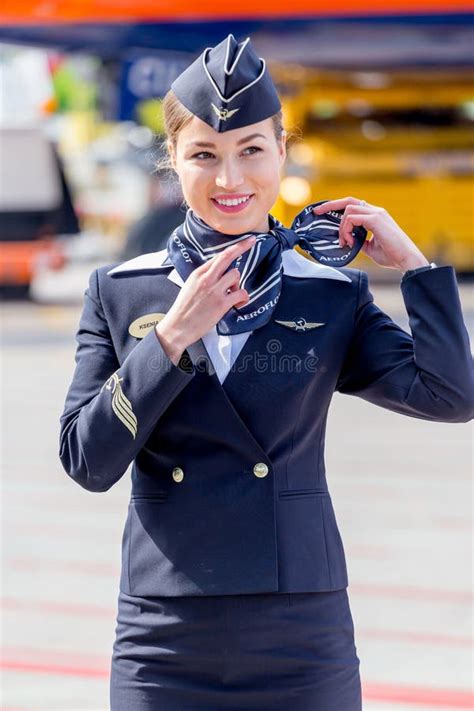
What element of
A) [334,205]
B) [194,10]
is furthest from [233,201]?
[194,10]

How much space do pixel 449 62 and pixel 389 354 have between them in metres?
15.2

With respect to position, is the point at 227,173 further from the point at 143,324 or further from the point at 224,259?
the point at 143,324

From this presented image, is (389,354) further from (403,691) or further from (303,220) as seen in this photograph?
(403,691)

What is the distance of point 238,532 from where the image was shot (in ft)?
7.10

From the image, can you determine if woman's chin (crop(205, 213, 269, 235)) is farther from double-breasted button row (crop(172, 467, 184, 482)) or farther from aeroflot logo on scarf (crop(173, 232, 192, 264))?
double-breasted button row (crop(172, 467, 184, 482))

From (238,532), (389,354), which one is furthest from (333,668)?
(389,354)

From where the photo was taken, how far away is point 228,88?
2135 mm

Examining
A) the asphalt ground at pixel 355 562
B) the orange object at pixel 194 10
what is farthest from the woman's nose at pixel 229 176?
the orange object at pixel 194 10

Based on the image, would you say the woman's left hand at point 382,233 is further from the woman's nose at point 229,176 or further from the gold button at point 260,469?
the gold button at point 260,469

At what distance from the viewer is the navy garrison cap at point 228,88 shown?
2.14 metres

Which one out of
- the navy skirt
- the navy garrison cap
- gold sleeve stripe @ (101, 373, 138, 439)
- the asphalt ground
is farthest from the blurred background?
the navy skirt

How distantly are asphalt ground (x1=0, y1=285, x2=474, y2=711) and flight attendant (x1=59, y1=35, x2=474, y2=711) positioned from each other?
2196 millimetres

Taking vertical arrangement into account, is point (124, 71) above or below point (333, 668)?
above

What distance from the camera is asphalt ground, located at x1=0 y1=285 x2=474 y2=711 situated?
4.55 m
